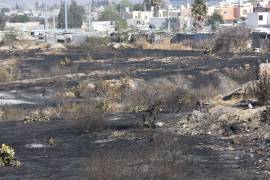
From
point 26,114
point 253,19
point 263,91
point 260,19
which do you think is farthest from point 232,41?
point 263,91

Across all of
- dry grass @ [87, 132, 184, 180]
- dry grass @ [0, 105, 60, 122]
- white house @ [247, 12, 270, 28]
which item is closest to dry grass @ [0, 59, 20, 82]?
dry grass @ [0, 105, 60, 122]

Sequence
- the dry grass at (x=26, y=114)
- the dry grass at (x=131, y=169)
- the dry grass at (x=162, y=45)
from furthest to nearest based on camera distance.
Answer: the dry grass at (x=162, y=45) → the dry grass at (x=26, y=114) → the dry grass at (x=131, y=169)

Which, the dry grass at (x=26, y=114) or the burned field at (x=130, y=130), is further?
the dry grass at (x=26, y=114)

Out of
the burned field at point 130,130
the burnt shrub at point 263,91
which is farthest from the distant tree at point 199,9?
the burnt shrub at point 263,91

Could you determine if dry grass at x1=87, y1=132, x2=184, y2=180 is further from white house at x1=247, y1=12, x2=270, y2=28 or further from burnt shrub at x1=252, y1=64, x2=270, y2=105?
white house at x1=247, y1=12, x2=270, y2=28

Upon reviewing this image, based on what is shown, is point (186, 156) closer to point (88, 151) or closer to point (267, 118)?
point (88, 151)

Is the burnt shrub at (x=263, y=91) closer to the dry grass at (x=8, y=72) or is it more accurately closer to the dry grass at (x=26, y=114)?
the dry grass at (x=26, y=114)

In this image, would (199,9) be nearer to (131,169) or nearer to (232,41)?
(232,41)

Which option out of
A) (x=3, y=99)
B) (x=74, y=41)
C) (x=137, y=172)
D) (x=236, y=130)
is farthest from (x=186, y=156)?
(x=74, y=41)

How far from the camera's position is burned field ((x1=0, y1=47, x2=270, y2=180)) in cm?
1627

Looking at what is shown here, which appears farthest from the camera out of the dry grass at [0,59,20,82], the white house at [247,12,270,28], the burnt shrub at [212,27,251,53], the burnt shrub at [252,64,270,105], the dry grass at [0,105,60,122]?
the white house at [247,12,270,28]

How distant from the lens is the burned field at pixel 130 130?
1627 cm

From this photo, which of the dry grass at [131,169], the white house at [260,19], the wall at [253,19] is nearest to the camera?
the dry grass at [131,169]

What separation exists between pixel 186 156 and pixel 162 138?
2153 mm
